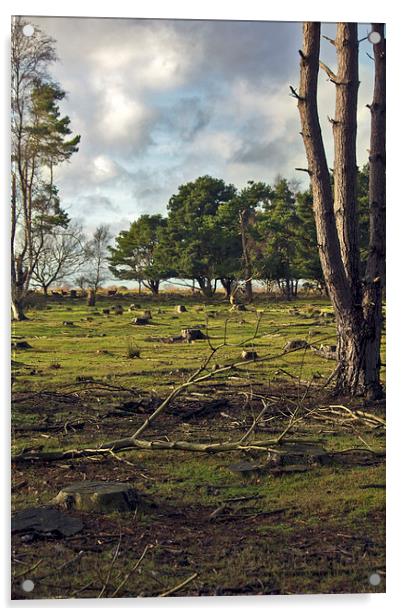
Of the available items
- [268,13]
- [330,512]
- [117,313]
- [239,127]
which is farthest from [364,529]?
[268,13]

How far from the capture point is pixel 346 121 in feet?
17.2

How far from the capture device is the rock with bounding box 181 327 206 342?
16.5 feet

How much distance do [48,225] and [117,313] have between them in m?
0.83

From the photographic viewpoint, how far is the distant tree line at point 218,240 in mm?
4871

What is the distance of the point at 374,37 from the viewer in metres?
5.04

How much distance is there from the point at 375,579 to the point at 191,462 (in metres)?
1.46

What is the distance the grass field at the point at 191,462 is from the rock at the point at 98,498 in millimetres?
79

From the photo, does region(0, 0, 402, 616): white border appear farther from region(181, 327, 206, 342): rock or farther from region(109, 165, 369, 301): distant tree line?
region(181, 327, 206, 342): rock

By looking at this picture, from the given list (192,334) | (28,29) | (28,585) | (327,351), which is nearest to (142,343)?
(192,334)

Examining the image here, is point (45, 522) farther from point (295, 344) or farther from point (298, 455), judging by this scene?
point (295, 344)

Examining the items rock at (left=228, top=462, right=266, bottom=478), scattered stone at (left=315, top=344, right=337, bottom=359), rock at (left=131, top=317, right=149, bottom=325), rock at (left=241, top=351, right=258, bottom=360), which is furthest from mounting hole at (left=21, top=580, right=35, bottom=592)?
scattered stone at (left=315, top=344, right=337, bottom=359)

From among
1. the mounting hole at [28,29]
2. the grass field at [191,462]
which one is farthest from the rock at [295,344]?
the mounting hole at [28,29]

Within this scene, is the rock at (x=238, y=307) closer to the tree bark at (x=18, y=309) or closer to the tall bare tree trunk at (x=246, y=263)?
the tall bare tree trunk at (x=246, y=263)
